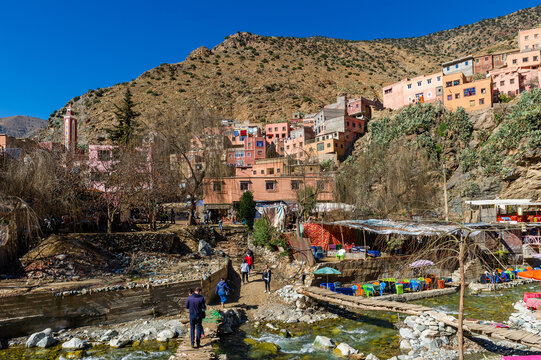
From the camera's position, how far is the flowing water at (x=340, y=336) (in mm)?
11383

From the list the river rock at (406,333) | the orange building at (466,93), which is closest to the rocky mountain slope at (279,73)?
the orange building at (466,93)

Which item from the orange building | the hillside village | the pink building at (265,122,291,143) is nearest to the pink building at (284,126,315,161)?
the pink building at (265,122,291,143)

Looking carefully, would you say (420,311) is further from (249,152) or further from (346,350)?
(249,152)

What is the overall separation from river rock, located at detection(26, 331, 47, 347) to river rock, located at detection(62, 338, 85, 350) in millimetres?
1057

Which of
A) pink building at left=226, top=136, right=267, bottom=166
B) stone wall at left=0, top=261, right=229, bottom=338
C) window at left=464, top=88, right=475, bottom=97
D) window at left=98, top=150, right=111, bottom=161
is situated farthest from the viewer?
pink building at left=226, top=136, right=267, bottom=166

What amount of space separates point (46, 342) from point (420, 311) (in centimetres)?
1316

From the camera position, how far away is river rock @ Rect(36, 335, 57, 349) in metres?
11.8

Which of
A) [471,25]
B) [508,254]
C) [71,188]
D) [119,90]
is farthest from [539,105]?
[471,25]

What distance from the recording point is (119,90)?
95500 millimetres

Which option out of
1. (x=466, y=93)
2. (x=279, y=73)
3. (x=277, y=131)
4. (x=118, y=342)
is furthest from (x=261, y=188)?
(x=279, y=73)

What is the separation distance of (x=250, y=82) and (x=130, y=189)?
8426 cm

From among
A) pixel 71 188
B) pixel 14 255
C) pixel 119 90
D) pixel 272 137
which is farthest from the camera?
pixel 119 90

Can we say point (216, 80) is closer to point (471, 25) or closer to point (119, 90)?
point (119, 90)

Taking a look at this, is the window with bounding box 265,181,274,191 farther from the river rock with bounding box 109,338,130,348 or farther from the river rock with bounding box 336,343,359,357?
the river rock with bounding box 336,343,359,357
